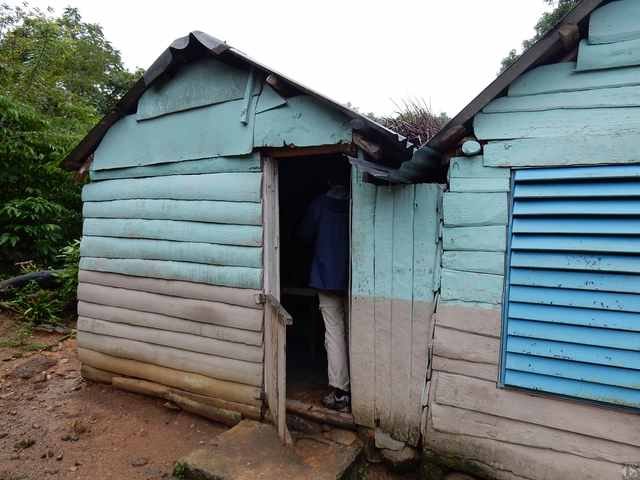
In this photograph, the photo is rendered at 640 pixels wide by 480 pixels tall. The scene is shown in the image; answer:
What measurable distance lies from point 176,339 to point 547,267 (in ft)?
13.0

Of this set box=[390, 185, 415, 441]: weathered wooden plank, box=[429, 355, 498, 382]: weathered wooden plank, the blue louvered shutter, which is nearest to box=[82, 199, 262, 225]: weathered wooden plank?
box=[390, 185, 415, 441]: weathered wooden plank

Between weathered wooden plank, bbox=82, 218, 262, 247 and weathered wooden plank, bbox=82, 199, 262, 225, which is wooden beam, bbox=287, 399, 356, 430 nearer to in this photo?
weathered wooden plank, bbox=82, 218, 262, 247

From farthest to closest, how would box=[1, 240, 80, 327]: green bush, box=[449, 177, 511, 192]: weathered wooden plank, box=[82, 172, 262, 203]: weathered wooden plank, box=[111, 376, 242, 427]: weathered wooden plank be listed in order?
box=[1, 240, 80, 327]: green bush → box=[111, 376, 242, 427]: weathered wooden plank → box=[82, 172, 262, 203]: weathered wooden plank → box=[449, 177, 511, 192]: weathered wooden plank

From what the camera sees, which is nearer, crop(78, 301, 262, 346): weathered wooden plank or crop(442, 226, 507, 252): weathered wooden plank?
crop(442, 226, 507, 252): weathered wooden plank

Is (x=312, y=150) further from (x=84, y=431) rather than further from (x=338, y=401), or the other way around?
(x=84, y=431)

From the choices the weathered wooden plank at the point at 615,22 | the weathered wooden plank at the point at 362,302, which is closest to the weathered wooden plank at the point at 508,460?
the weathered wooden plank at the point at 362,302

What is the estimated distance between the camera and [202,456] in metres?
3.58

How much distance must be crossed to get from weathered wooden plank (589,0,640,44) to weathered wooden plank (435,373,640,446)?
2.56m

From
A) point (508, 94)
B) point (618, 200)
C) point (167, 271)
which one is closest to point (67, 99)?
point (167, 271)

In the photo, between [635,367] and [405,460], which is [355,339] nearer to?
[405,460]

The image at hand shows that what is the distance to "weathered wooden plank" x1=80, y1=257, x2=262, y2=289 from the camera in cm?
436

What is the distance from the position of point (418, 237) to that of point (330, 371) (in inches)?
66.0

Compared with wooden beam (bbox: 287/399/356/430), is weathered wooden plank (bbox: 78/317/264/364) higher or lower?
higher

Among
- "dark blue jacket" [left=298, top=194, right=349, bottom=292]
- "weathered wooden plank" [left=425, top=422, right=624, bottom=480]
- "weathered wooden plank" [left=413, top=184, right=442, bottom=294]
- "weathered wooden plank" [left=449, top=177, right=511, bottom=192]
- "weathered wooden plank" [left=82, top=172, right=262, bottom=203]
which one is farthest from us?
"weathered wooden plank" [left=82, top=172, right=262, bottom=203]
